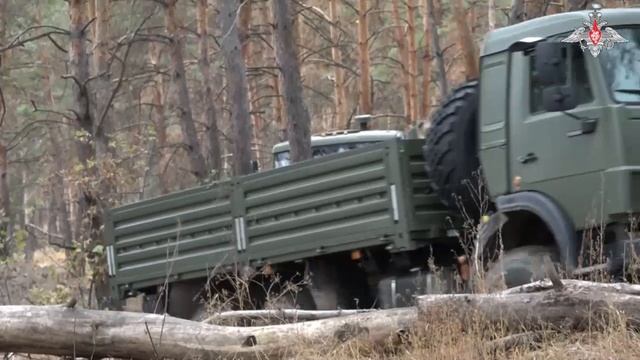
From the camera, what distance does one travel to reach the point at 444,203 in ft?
31.0

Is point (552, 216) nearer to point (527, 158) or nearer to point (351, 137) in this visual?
point (527, 158)

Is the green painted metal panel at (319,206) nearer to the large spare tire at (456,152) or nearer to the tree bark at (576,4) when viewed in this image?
the large spare tire at (456,152)

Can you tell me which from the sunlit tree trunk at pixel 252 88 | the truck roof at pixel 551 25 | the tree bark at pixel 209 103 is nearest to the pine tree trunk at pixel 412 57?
the sunlit tree trunk at pixel 252 88

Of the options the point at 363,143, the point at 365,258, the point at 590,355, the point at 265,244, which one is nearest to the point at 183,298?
the point at 265,244

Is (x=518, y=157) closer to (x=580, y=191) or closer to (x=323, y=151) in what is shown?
(x=580, y=191)

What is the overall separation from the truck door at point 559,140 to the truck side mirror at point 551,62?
1.8 inches

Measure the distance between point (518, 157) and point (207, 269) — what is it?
12.5ft

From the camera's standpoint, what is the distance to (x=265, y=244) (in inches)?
415

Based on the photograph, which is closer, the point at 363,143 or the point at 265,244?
the point at 265,244

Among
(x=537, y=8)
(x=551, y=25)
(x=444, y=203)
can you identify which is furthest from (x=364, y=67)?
(x=551, y=25)

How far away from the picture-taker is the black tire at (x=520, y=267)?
27.9 feet

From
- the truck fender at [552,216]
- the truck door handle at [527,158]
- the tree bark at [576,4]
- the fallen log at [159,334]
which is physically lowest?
the fallen log at [159,334]

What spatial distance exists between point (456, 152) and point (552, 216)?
3.77 feet

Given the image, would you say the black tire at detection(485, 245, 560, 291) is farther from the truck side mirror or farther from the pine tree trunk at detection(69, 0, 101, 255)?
the pine tree trunk at detection(69, 0, 101, 255)
